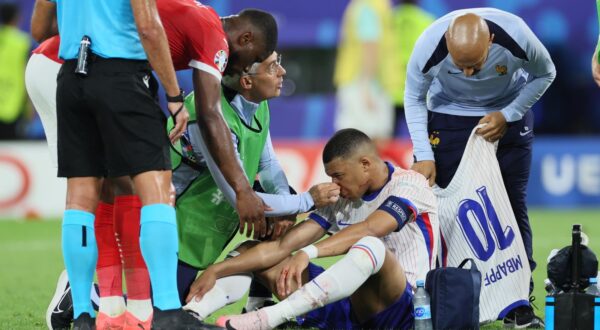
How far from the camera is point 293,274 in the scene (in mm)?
→ 4902

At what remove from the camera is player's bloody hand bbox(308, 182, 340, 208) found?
5.11m

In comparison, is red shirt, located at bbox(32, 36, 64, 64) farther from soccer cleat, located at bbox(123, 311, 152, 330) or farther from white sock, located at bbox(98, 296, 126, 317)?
soccer cleat, located at bbox(123, 311, 152, 330)

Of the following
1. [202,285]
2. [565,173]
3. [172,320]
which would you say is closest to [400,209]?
[202,285]

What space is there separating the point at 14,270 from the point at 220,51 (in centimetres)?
394

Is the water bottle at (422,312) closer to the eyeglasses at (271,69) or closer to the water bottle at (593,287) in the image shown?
the water bottle at (593,287)

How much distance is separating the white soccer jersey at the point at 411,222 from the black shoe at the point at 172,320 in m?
1.06

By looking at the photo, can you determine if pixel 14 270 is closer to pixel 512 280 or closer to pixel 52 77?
pixel 52 77

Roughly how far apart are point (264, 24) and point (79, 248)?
1.42 metres

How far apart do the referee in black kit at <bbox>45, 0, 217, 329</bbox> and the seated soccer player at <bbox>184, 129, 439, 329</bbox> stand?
0.56m

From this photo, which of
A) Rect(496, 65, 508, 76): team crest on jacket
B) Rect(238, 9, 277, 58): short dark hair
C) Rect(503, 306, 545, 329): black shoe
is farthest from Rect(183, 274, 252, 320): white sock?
Rect(496, 65, 508, 76): team crest on jacket

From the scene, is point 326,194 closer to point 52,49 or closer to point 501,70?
point 501,70

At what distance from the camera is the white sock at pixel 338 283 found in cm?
467

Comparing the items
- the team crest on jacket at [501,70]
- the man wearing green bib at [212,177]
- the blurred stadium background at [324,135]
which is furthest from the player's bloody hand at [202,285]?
the blurred stadium background at [324,135]

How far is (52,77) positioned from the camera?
18.5 ft
